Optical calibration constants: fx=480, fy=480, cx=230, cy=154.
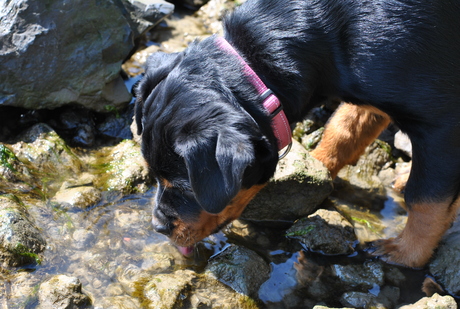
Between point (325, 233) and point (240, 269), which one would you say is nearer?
point (240, 269)

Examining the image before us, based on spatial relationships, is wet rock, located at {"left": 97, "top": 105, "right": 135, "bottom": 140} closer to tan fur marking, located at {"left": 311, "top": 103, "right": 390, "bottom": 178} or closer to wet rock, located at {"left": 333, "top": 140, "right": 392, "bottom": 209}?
tan fur marking, located at {"left": 311, "top": 103, "right": 390, "bottom": 178}

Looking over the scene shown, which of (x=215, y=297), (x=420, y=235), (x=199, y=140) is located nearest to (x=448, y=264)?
(x=420, y=235)

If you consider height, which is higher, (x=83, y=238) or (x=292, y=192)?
(x=83, y=238)

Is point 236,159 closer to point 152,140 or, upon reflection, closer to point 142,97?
point 152,140

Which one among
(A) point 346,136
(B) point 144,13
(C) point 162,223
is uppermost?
(B) point 144,13

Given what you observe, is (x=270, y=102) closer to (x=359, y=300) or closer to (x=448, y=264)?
(x=359, y=300)

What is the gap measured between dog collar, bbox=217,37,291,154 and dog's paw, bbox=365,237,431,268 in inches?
62.4

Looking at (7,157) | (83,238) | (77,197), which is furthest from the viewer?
(7,157)

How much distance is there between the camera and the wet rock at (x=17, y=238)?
3.60 m

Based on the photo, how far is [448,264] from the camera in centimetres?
409

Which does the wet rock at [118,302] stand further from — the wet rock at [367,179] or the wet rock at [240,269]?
the wet rock at [367,179]

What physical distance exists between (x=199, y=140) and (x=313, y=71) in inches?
43.3

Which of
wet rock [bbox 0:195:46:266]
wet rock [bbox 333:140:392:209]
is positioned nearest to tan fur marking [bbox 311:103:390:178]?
wet rock [bbox 333:140:392:209]

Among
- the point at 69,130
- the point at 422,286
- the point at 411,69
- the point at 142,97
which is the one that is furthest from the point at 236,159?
the point at 69,130
